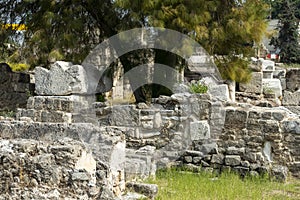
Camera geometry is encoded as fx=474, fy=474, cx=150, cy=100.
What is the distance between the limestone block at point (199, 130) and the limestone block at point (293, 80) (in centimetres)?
803

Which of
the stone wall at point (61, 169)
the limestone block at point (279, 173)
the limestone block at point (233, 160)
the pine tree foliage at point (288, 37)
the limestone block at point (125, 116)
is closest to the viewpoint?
the stone wall at point (61, 169)

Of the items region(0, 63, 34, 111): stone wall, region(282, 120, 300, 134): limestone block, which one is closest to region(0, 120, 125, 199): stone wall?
region(282, 120, 300, 134): limestone block

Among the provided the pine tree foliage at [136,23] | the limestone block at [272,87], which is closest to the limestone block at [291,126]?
the pine tree foliage at [136,23]

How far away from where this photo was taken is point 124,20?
10242 millimetres

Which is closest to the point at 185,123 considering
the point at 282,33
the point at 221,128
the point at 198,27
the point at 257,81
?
the point at 221,128

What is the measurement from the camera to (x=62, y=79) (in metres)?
8.44

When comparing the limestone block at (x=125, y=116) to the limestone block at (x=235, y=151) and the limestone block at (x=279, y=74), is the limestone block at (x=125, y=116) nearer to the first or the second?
the limestone block at (x=235, y=151)

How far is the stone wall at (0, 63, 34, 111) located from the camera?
10.8 m

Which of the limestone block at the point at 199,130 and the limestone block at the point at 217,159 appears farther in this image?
the limestone block at the point at 199,130

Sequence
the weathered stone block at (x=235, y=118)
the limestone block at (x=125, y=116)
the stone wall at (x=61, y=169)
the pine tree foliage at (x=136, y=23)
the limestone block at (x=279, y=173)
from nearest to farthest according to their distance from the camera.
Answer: the stone wall at (x=61, y=169) → the limestone block at (x=279, y=173) → the weathered stone block at (x=235, y=118) → the limestone block at (x=125, y=116) → the pine tree foliage at (x=136, y=23)

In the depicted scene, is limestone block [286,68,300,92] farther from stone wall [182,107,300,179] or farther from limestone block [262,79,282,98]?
stone wall [182,107,300,179]

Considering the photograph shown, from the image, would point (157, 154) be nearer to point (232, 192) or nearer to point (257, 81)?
point (232, 192)

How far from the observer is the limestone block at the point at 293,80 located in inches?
594

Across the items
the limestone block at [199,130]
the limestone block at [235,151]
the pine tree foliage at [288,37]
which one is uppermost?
the pine tree foliage at [288,37]
